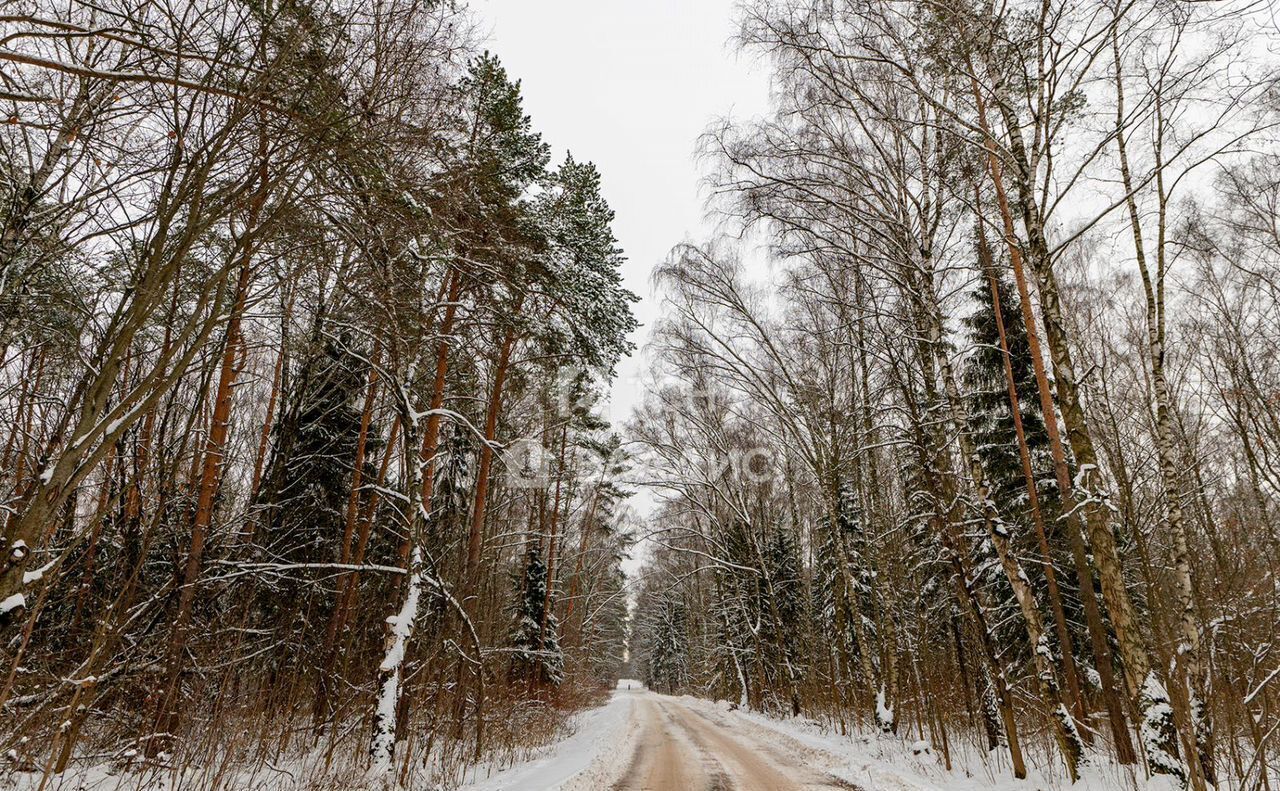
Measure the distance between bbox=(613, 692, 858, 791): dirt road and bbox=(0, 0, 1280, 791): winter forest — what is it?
17cm

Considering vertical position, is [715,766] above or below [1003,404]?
below

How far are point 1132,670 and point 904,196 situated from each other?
6.53 metres

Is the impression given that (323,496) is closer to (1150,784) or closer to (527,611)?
(527,611)

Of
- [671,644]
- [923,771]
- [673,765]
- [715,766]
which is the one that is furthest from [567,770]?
[671,644]

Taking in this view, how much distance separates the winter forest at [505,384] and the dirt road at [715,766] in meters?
0.17

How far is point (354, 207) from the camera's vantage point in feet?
11.0

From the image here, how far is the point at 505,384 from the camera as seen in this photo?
11.0 meters

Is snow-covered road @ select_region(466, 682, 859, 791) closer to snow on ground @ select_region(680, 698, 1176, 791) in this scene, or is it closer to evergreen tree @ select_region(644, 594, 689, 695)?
snow on ground @ select_region(680, 698, 1176, 791)

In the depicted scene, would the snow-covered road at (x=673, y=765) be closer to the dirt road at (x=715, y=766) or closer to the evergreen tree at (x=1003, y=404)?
the dirt road at (x=715, y=766)

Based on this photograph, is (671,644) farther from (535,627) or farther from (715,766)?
(715,766)

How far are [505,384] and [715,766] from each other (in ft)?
25.1

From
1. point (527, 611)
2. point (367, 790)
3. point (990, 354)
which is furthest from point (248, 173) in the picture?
point (527, 611)

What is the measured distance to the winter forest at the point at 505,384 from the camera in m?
2.87

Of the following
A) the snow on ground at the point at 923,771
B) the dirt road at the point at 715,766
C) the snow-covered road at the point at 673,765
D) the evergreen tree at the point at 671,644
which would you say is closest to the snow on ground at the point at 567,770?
the snow-covered road at the point at 673,765
